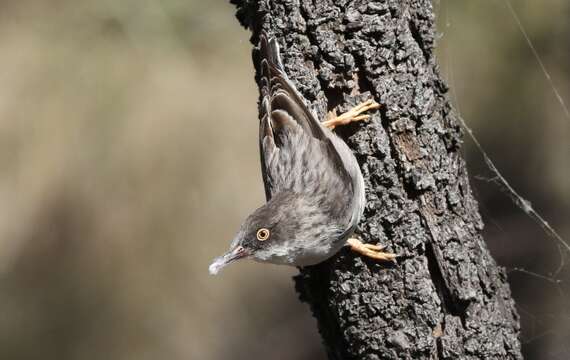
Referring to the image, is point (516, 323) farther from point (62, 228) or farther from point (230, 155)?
point (62, 228)

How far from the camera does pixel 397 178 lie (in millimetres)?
3334

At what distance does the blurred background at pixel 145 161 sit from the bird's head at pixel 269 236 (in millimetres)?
2003

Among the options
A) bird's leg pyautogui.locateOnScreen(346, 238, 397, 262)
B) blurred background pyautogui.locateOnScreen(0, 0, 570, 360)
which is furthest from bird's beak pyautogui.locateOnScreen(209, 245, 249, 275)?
blurred background pyautogui.locateOnScreen(0, 0, 570, 360)

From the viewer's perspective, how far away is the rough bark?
326cm

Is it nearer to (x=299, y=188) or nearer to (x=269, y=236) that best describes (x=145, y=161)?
(x=299, y=188)

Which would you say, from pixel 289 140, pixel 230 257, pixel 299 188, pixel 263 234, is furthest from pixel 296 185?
pixel 230 257

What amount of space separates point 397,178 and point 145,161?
2.62 meters

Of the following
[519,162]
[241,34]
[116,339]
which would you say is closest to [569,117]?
[519,162]

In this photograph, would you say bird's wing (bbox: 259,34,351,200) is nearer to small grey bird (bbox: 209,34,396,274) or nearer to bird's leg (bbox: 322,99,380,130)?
small grey bird (bbox: 209,34,396,274)

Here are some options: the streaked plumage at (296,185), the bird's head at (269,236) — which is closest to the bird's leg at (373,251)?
the streaked plumage at (296,185)

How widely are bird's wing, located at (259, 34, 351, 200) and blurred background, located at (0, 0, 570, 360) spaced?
1.68m

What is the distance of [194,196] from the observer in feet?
18.2

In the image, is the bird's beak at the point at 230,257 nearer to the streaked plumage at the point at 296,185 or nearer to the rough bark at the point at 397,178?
the streaked plumage at the point at 296,185

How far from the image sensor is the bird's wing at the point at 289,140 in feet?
11.4
